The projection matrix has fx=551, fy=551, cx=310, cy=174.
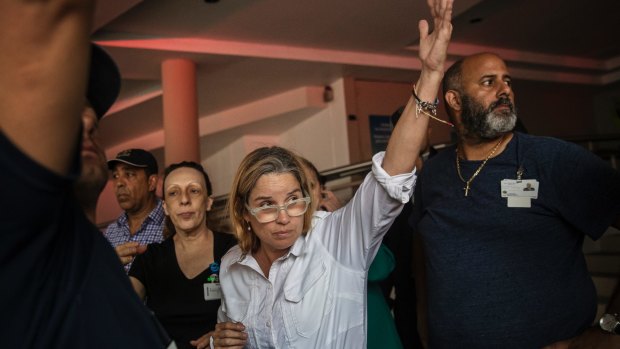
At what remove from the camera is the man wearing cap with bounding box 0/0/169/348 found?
670 millimetres

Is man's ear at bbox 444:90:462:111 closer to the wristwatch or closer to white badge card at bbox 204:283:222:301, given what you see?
the wristwatch

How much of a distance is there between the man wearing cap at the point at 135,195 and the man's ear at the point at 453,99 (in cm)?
194

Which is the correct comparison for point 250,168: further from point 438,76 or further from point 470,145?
point 470,145

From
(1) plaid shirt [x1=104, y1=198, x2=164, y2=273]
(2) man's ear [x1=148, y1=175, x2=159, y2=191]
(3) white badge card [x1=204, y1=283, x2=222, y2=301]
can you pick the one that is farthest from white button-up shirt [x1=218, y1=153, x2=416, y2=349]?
(2) man's ear [x1=148, y1=175, x2=159, y2=191]

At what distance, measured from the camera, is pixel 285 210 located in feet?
5.91

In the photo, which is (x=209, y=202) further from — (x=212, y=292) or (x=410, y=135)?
(x=410, y=135)

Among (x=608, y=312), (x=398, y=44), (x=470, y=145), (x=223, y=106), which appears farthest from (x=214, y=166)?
(x=608, y=312)

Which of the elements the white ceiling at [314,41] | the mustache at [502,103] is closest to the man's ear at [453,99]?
the mustache at [502,103]

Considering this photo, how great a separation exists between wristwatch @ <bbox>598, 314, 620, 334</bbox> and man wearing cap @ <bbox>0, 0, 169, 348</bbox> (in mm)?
1486

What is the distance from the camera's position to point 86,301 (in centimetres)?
84

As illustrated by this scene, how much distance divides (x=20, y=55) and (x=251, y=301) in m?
1.35

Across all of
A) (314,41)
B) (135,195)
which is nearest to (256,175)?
(135,195)

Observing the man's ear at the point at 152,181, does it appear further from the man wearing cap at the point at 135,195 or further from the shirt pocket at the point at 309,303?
the shirt pocket at the point at 309,303

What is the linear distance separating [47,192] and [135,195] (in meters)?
2.99
